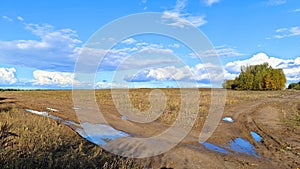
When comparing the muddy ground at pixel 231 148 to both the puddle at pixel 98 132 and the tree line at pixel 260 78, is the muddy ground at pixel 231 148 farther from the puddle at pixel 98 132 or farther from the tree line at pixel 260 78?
the tree line at pixel 260 78

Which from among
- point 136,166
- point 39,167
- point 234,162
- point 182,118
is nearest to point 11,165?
point 39,167

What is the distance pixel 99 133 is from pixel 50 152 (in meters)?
4.04

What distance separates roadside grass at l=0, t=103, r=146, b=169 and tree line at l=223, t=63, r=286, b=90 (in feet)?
269

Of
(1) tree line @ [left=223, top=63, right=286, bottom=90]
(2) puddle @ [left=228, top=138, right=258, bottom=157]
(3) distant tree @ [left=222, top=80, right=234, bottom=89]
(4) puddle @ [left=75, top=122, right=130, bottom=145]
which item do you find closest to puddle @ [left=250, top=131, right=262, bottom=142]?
(2) puddle @ [left=228, top=138, right=258, bottom=157]

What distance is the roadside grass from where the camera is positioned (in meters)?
6.07

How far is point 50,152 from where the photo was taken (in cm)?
702

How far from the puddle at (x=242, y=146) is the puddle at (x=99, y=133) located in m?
3.97

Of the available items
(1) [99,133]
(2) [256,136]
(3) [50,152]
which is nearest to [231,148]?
(2) [256,136]

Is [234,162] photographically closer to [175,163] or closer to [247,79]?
[175,163]

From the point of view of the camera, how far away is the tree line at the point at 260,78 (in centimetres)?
8319

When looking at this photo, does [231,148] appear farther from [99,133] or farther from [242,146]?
[99,133]

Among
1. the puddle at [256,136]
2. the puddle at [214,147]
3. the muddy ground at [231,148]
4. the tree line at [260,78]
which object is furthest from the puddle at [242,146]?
the tree line at [260,78]

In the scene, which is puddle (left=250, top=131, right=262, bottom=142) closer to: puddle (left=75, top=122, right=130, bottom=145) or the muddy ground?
the muddy ground

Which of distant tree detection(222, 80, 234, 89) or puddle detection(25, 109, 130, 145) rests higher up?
distant tree detection(222, 80, 234, 89)
